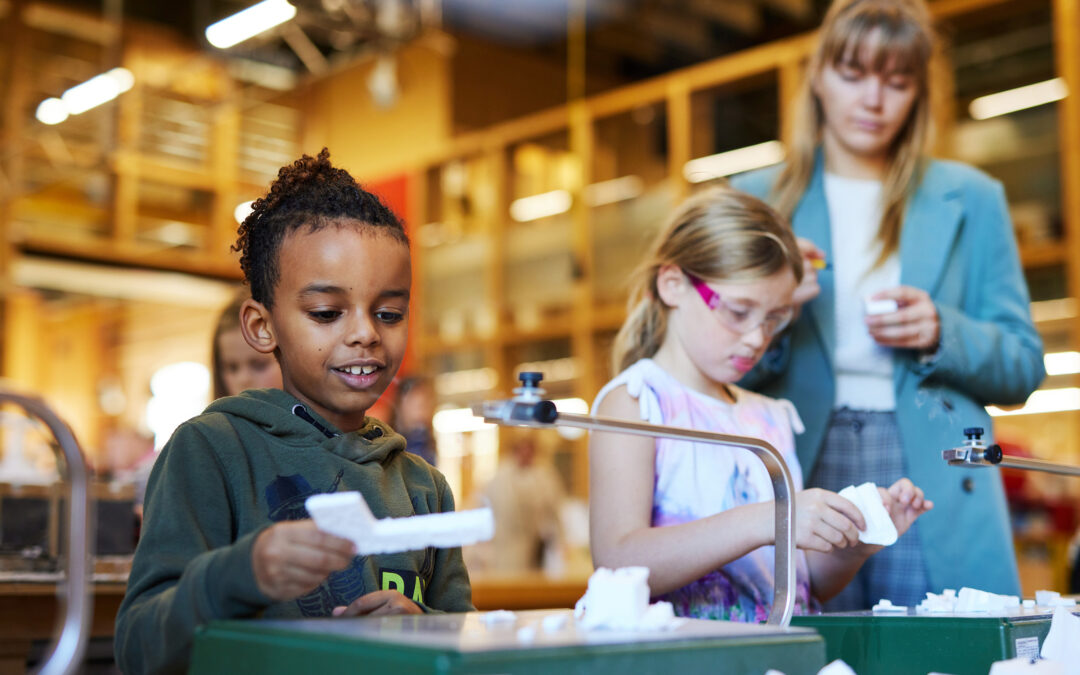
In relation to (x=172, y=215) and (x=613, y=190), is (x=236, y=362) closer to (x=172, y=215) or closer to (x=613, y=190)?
(x=613, y=190)

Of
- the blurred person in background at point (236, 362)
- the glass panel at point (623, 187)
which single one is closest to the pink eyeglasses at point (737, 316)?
the blurred person in background at point (236, 362)

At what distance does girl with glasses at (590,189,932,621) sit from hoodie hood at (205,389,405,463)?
1.16 ft

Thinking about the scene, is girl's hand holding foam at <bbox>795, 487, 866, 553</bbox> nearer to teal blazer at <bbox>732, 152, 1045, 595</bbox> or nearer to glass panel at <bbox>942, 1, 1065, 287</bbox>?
teal blazer at <bbox>732, 152, 1045, 595</bbox>

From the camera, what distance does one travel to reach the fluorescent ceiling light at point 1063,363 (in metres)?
4.54

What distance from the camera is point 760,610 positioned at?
4.77 ft

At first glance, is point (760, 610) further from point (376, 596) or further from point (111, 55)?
point (111, 55)

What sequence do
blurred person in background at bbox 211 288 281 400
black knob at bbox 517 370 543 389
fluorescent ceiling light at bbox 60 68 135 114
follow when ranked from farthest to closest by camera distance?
fluorescent ceiling light at bbox 60 68 135 114 < blurred person in background at bbox 211 288 281 400 < black knob at bbox 517 370 543 389

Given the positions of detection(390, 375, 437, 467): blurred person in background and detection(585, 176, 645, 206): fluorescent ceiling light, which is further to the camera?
detection(585, 176, 645, 206): fluorescent ceiling light

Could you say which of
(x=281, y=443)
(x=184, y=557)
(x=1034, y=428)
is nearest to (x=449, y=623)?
(x=184, y=557)

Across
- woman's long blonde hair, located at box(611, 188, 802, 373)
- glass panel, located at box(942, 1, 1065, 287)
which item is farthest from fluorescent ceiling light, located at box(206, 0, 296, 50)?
woman's long blonde hair, located at box(611, 188, 802, 373)

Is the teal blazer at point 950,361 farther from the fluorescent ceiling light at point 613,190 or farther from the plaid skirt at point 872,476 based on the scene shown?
the fluorescent ceiling light at point 613,190

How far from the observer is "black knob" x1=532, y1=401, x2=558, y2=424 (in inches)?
34.8

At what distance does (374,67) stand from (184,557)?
28.1ft

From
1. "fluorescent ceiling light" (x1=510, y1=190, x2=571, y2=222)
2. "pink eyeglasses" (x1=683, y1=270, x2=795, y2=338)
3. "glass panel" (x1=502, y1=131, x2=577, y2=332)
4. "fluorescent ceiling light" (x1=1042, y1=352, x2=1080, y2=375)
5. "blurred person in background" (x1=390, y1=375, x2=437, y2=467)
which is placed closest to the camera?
"pink eyeglasses" (x1=683, y1=270, x2=795, y2=338)
